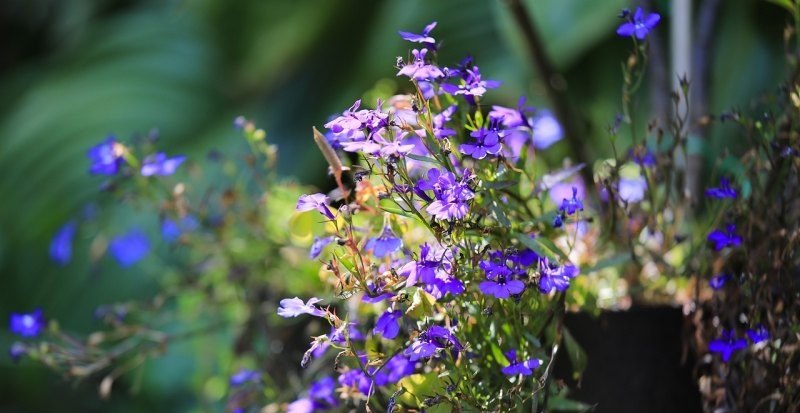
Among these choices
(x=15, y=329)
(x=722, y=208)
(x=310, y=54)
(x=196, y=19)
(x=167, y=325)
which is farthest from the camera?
(x=196, y=19)

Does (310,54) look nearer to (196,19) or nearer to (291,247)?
(196,19)

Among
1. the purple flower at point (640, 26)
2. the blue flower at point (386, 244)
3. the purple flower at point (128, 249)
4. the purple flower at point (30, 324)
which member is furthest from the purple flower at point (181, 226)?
the purple flower at point (640, 26)

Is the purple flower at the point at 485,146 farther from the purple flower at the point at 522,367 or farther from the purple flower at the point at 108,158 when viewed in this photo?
the purple flower at the point at 108,158

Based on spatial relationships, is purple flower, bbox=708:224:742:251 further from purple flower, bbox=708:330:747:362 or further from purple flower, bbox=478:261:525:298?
purple flower, bbox=478:261:525:298

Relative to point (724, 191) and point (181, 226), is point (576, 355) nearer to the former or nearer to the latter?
point (724, 191)

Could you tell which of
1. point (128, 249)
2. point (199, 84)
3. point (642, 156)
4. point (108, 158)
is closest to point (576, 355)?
point (642, 156)

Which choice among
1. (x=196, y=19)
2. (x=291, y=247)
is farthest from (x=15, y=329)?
(x=196, y=19)
